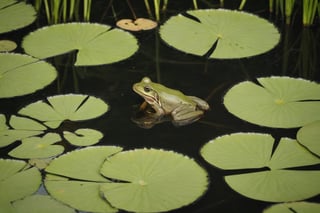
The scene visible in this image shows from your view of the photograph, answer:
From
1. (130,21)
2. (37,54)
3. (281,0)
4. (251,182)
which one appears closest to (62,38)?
(37,54)

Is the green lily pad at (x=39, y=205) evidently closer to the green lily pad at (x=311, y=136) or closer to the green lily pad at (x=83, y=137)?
the green lily pad at (x=83, y=137)

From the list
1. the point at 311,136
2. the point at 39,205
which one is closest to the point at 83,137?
the point at 39,205

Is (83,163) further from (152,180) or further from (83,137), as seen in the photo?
(152,180)

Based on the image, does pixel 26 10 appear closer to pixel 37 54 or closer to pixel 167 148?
pixel 37 54

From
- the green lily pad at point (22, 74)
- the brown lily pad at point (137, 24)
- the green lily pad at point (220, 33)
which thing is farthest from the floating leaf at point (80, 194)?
the brown lily pad at point (137, 24)

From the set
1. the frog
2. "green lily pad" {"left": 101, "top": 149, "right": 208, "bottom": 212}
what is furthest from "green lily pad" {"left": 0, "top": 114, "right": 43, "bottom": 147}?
the frog
